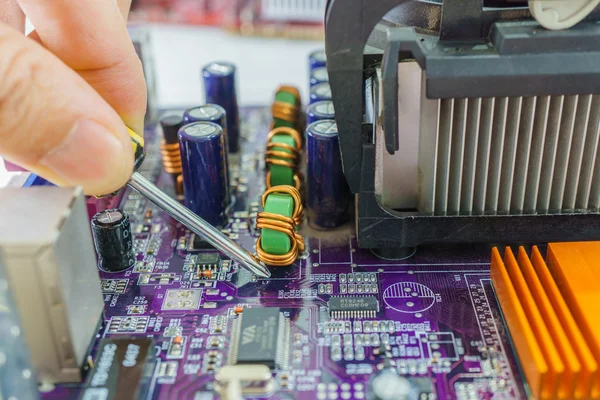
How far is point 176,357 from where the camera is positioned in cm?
163

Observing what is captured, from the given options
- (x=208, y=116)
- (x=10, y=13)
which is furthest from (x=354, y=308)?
(x=10, y=13)

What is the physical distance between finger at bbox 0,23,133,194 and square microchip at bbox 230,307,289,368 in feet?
1.55

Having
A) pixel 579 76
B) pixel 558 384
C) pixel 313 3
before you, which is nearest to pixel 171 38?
pixel 313 3

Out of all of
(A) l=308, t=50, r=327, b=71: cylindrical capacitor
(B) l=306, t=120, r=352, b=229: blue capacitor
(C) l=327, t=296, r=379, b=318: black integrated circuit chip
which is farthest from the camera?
(A) l=308, t=50, r=327, b=71: cylindrical capacitor

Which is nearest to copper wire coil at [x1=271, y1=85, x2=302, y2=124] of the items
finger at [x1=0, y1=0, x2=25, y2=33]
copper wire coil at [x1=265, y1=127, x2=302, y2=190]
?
copper wire coil at [x1=265, y1=127, x2=302, y2=190]

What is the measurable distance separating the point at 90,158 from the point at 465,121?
883 millimetres

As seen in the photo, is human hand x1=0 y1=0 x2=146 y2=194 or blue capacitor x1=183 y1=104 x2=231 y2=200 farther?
blue capacitor x1=183 y1=104 x2=231 y2=200

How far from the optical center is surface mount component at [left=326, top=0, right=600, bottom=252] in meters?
1.58

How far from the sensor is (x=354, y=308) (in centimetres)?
174

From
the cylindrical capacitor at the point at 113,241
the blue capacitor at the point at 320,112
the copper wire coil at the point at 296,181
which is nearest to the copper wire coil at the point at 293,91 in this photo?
the blue capacitor at the point at 320,112

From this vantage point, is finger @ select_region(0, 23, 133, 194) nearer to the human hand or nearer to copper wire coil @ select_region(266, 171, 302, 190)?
the human hand

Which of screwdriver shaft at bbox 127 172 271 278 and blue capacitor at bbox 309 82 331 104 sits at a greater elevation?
blue capacitor at bbox 309 82 331 104

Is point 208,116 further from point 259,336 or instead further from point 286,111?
point 259,336

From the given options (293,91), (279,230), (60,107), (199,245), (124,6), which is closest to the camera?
(60,107)
